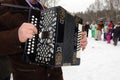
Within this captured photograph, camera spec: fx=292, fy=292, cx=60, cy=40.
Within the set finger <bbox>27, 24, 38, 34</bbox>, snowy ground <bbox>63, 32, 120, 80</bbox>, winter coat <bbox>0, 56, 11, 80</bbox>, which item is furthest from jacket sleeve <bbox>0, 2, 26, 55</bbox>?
snowy ground <bbox>63, 32, 120, 80</bbox>

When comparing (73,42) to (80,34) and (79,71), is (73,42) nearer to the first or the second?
(80,34)

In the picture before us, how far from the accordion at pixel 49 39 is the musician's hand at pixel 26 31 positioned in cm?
7

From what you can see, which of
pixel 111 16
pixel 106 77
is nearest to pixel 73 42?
pixel 106 77

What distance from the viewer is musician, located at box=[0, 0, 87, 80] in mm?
1953

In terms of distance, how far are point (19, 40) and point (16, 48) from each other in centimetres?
8

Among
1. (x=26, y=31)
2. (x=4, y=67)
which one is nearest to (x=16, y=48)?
(x=26, y=31)

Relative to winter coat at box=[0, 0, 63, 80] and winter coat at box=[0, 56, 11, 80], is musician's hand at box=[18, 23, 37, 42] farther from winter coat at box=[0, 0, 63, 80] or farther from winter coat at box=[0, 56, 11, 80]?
winter coat at box=[0, 56, 11, 80]

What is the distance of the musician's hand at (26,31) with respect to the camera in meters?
1.91

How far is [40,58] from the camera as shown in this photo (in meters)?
2.03

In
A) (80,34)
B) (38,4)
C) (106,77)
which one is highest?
(38,4)

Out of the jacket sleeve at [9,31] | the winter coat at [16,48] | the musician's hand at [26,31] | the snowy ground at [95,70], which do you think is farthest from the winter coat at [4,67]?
the snowy ground at [95,70]

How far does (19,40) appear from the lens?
1982 mm

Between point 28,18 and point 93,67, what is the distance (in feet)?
18.1

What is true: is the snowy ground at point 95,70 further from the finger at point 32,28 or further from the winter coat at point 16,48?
the finger at point 32,28
